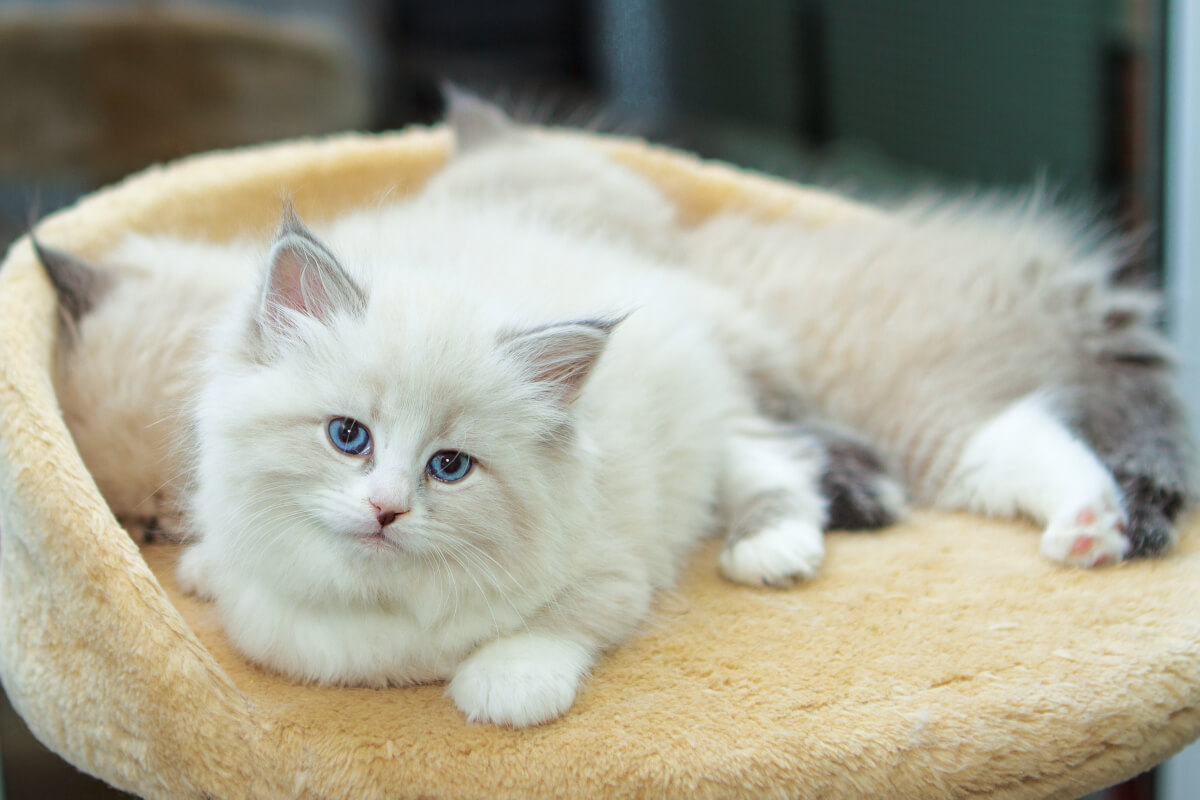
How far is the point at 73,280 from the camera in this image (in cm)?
141

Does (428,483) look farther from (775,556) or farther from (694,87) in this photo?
(694,87)

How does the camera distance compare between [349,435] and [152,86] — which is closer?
[349,435]

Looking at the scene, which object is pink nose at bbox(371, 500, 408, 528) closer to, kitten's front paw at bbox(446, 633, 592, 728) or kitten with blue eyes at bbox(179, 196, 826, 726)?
kitten with blue eyes at bbox(179, 196, 826, 726)

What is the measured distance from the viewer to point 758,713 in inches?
42.1

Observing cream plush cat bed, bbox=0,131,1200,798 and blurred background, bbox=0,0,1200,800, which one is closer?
cream plush cat bed, bbox=0,131,1200,798

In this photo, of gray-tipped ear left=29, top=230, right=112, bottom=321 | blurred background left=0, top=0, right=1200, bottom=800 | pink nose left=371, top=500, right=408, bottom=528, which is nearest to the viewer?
pink nose left=371, top=500, right=408, bottom=528

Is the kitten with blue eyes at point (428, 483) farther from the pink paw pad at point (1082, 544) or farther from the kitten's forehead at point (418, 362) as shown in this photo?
the pink paw pad at point (1082, 544)

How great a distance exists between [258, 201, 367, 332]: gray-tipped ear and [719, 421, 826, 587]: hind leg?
23.7 inches

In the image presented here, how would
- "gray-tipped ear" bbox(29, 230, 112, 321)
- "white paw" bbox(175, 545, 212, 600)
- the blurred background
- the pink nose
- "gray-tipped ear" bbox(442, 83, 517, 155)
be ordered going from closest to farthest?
the pink nose < "white paw" bbox(175, 545, 212, 600) < "gray-tipped ear" bbox(29, 230, 112, 321) < "gray-tipped ear" bbox(442, 83, 517, 155) < the blurred background

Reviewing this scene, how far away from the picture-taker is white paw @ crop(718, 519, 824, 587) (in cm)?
131

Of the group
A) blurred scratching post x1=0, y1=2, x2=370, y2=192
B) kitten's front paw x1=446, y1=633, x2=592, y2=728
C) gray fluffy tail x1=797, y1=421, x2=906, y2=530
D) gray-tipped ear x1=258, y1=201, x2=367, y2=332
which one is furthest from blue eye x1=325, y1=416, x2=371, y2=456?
blurred scratching post x1=0, y1=2, x2=370, y2=192

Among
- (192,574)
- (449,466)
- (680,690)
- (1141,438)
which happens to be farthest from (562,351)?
(1141,438)

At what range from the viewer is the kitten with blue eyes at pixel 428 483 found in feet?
3.33

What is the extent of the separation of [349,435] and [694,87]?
257cm
